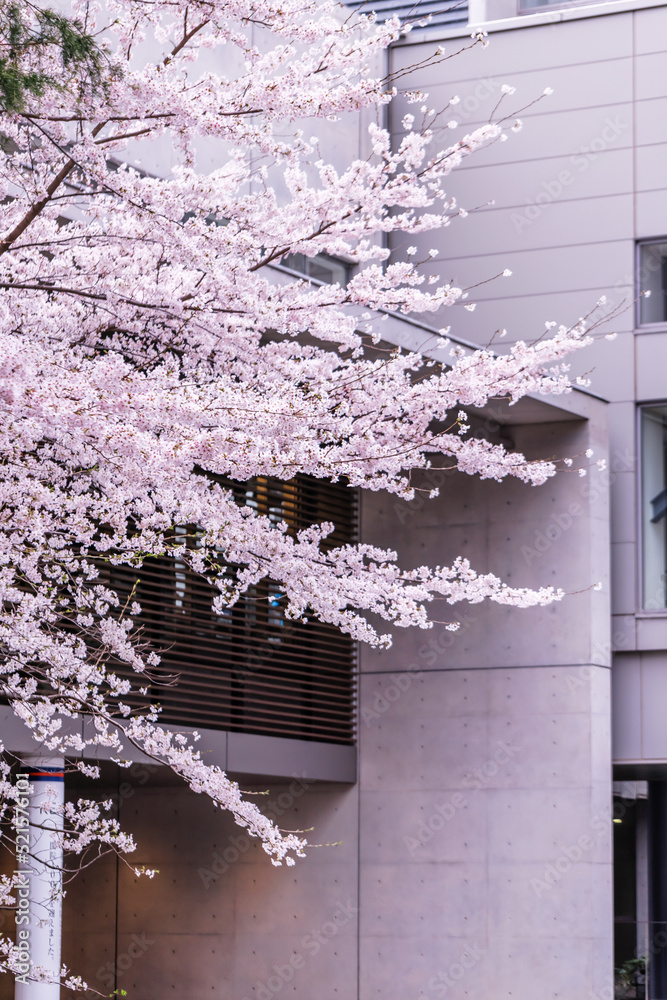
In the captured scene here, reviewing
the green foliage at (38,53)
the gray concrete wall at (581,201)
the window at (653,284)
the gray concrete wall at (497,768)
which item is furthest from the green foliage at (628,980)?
the green foliage at (38,53)

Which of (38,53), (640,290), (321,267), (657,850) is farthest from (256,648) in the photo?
(38,53)

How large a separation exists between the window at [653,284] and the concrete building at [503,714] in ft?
0.07

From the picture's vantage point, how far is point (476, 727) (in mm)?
13477

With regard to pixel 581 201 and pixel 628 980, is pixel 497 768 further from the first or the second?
pixel 581 201

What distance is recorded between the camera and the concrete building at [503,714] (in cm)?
1295

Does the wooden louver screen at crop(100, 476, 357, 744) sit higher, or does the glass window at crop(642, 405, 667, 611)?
the glass window at crop(642, 405, 667, 611)

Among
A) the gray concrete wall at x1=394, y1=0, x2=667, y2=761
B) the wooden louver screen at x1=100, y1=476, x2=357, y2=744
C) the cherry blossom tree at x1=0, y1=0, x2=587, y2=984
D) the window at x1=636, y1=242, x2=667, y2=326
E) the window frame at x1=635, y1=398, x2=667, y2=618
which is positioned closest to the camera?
the cherry blossom tree at x1=0, y1=0, x2=587, y2=984

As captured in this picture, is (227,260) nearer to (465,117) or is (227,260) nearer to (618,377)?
(618,377)

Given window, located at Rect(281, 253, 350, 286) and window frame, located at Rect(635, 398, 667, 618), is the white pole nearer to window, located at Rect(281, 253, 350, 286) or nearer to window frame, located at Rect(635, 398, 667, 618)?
window frame, located at Rect(635, 398, 667, 618)

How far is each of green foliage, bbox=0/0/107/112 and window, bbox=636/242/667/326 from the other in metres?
9.47

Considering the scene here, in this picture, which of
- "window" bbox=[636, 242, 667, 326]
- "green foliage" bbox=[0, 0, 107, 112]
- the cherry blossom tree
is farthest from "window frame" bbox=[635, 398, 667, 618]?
"green foliage" bbox=[0, 0, 107, 112]

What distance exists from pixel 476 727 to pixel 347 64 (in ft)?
27.0

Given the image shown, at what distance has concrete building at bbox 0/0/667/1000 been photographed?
42.5 feet

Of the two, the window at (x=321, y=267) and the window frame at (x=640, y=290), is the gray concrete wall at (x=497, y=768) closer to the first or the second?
the window frame at (x=640, y=290)
